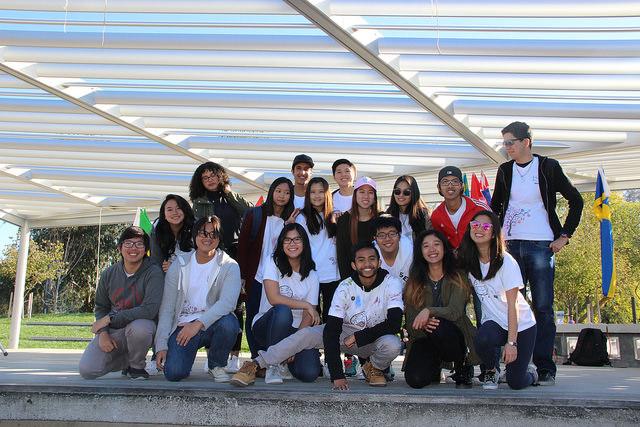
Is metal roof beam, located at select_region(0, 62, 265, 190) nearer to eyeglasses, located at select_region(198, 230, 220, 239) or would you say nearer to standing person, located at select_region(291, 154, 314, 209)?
standing person, located at select_region(291, 154, 314, 209)

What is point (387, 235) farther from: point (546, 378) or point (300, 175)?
point (546, 378)

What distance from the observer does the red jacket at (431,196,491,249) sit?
5.73 metres

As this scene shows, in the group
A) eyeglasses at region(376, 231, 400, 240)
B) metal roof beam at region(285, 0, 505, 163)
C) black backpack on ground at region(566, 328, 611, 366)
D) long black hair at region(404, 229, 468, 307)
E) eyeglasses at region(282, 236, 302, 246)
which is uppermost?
metal roof beam at region(285, 0, 505, 163)

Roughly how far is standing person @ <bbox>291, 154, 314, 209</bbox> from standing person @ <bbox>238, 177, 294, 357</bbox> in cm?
11

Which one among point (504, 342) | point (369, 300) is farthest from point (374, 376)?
point (504, 342)

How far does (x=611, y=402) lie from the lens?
12.8 feet

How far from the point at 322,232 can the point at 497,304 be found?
1642 mm

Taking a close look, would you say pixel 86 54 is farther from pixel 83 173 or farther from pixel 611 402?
pixel 611 402

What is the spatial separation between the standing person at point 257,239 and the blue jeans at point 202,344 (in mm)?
806

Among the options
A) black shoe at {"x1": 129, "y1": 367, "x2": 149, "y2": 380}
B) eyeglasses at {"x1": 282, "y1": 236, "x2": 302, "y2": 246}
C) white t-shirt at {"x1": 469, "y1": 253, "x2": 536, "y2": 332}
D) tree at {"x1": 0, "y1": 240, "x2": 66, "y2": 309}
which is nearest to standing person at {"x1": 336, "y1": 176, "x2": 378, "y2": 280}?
eyeglasses at {"x1": 282, "y1": 236, "x2": 302, "y2": 246}

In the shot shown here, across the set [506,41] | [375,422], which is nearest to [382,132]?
[506,41]

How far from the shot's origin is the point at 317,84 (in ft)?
29.3

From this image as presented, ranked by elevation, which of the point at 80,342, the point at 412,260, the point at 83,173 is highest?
the point at 83,173

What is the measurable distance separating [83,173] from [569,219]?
10.0 meters
